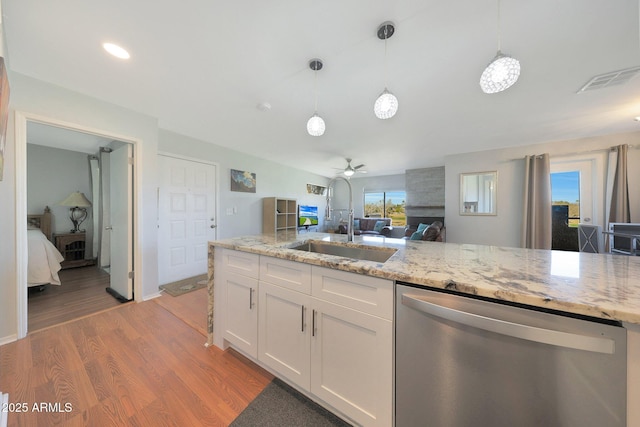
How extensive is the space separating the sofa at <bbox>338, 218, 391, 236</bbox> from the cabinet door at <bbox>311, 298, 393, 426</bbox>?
5.21m

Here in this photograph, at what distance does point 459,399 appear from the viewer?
79cm

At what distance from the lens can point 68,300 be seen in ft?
8.29

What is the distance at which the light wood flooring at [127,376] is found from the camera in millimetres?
1169

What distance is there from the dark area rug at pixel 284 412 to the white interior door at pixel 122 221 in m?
2.37

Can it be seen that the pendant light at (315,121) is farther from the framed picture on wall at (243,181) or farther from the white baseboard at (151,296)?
the white baseboard at (151,296)

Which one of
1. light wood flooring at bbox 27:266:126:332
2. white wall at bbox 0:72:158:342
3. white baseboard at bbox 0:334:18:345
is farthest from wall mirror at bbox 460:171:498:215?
white baseboard at bbox 0:334:18:345

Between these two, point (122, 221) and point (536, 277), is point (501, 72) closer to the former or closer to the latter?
point (536, 277)

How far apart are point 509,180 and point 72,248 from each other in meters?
8.62

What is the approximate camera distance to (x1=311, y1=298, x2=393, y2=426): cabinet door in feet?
3.13

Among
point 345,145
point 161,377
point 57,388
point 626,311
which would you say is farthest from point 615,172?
point 57,388

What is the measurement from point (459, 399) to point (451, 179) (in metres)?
4.57

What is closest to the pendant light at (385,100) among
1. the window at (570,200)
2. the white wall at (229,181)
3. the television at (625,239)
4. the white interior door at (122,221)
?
the white interior door at (122,221)

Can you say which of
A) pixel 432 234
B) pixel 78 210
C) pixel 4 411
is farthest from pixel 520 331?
pixel 78 210

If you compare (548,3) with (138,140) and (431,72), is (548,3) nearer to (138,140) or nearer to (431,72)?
(431,72)
